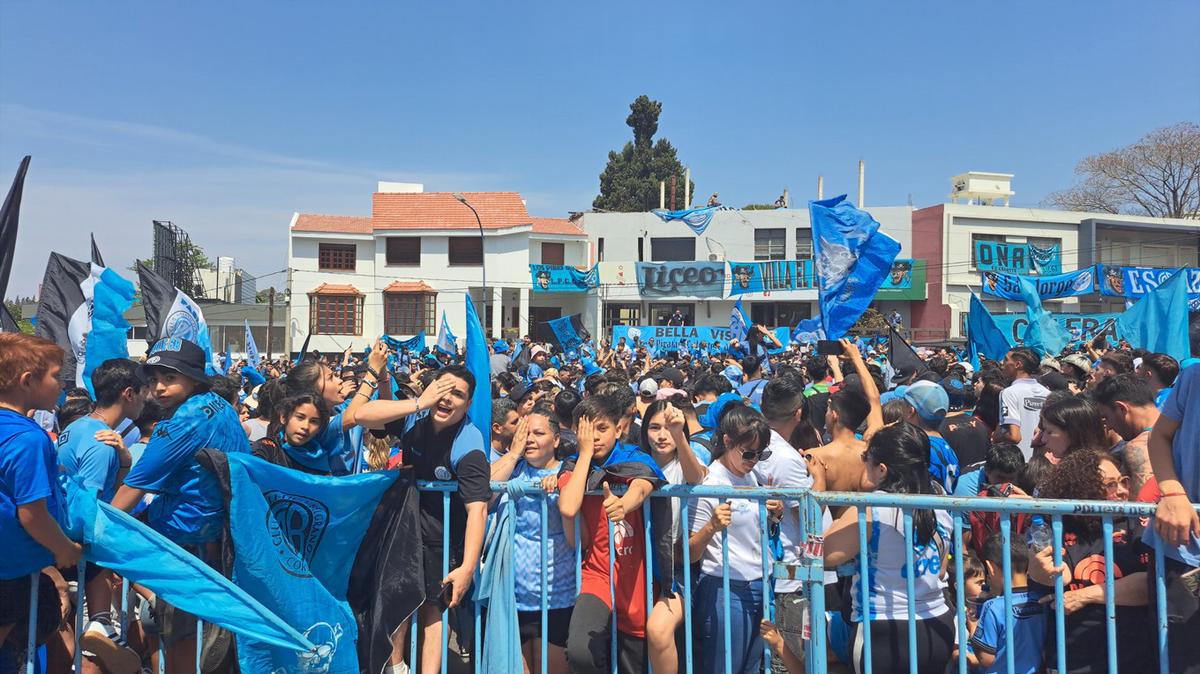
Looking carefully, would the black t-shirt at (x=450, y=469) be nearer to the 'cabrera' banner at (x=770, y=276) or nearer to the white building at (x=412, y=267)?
the 'cabrera' banner at (x=770, y=276)

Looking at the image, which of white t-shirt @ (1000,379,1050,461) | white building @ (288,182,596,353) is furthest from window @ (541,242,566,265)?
white t-shirt @ (1000,379,1050,461)

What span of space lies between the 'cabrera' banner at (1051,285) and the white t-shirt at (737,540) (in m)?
25.7

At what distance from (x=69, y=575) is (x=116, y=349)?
2.70 meters

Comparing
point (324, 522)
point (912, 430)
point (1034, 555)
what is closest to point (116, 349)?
point (324, 522)

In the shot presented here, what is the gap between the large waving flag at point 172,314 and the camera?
701cm

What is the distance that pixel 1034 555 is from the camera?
331 centimetres

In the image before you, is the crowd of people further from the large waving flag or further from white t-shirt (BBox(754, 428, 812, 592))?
the large waving flag

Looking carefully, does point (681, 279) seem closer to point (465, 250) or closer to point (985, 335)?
point (465, 250)

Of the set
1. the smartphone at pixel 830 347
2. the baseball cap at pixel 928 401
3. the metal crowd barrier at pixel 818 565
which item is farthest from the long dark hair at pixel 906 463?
the smartphone at pixel 830 347

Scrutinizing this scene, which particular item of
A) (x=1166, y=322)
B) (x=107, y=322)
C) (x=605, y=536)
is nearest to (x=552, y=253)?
(x=1166, y=322)

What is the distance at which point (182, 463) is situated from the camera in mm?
3586

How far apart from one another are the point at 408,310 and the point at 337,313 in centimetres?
335

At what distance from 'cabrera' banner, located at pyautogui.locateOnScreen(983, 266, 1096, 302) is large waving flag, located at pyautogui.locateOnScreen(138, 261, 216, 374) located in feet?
82.5

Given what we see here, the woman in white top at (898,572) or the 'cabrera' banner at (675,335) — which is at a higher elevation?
the 'cabrera' banner at (675,335)
